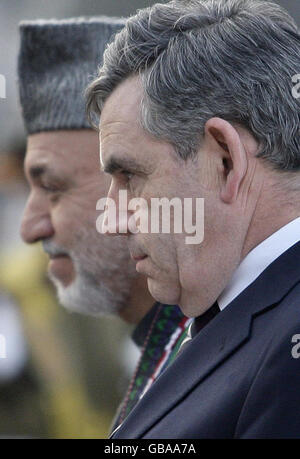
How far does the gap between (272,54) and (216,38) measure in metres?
0.11

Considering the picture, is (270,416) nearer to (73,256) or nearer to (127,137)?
(127,137)

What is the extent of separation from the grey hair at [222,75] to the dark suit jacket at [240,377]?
0.24m

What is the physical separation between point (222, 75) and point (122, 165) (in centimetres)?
26

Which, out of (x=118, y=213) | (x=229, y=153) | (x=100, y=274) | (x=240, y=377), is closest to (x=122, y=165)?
(x=118, y=213)

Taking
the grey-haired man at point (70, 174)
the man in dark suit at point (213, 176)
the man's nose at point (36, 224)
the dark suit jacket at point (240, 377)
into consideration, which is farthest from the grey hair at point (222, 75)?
the man's nose at point (36, 224)

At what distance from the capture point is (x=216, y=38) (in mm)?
1702

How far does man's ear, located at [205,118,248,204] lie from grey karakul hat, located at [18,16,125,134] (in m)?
1.28

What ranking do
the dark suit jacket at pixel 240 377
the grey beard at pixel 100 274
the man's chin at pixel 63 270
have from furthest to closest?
the man's chin at pixel 63 270
the grey beard at pixel 100 274
the dark suit jacket at pixel 240 377

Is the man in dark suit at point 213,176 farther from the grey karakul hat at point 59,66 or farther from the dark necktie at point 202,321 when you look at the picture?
the grey karakul hat at point 59,66

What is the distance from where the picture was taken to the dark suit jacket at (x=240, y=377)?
4.63ft

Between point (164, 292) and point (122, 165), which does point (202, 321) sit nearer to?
point (164, 292)

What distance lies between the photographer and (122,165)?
69.7 inches

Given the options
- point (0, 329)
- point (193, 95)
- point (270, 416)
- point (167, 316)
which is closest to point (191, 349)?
point (270, 416)

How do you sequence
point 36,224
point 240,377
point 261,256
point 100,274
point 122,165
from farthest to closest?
point 36,224, point 100,274, point 122,165, point 261,256, point 240,377
